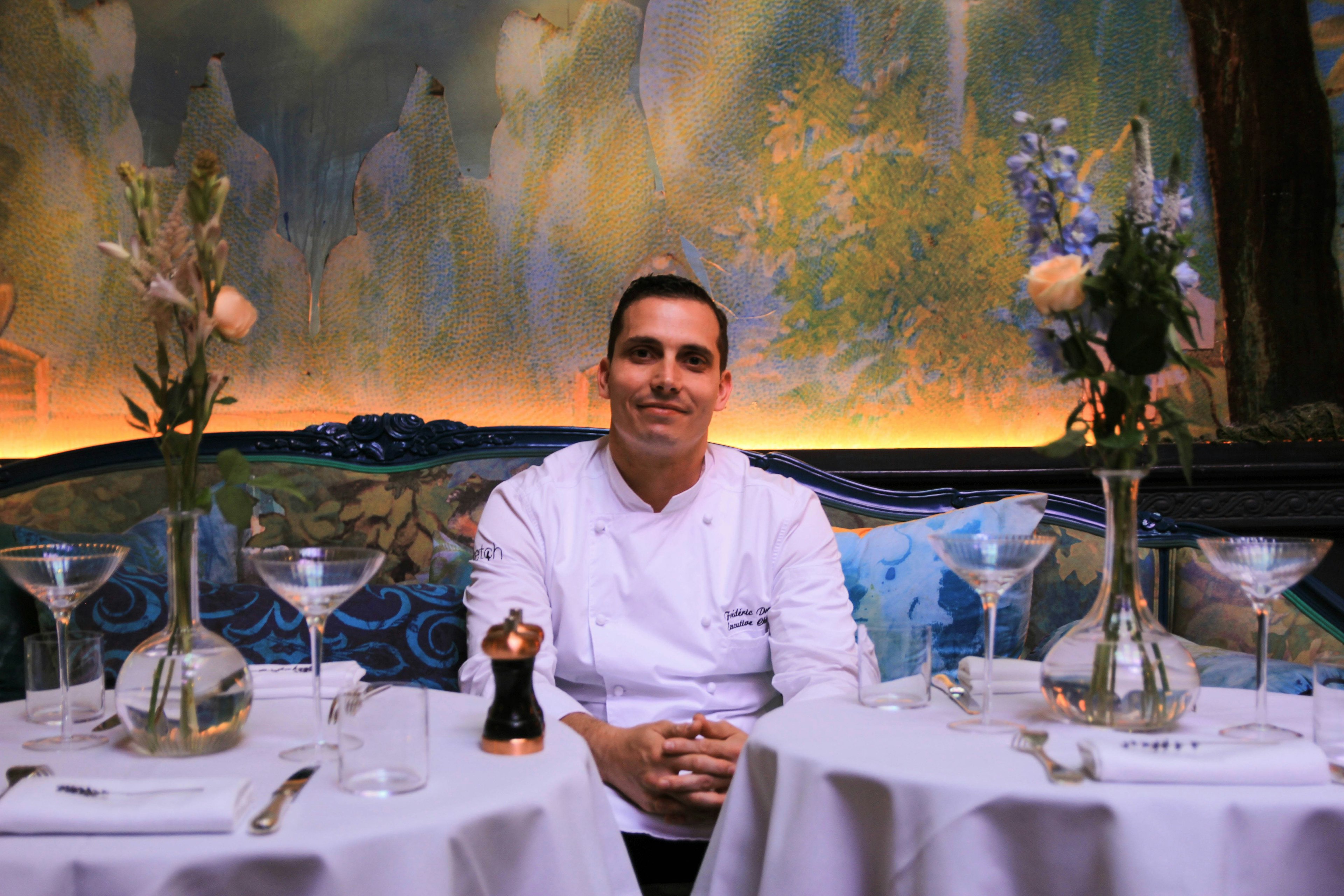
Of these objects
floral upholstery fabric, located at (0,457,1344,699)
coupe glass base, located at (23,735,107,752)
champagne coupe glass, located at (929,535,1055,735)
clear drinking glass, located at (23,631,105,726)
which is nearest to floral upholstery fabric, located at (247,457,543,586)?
floral upholstery fabric, located at (0,457,1344,699)

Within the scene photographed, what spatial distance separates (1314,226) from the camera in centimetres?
314

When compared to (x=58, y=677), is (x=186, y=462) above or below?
above

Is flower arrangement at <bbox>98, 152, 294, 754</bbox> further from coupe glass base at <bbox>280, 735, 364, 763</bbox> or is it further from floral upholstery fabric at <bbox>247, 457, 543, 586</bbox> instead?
floral upholstery fabric at <bbox>247, 457, 543, 586</bbox>

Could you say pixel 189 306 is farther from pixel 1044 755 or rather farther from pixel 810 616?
pixel 810 616

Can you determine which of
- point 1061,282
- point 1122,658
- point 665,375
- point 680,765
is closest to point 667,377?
point 665,375

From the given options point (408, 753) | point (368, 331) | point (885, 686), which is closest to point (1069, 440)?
point (885, 686)

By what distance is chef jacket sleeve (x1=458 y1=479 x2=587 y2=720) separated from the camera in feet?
5.98

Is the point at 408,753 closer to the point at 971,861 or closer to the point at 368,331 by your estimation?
the point at 971,861

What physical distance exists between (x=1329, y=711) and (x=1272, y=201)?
2.54 metres

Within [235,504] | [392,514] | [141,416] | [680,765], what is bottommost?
[680,765]

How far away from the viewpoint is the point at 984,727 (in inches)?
50.1

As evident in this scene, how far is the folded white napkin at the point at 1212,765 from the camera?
1.04 m

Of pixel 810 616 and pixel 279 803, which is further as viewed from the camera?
pixel 810 616

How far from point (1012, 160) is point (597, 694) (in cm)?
145
